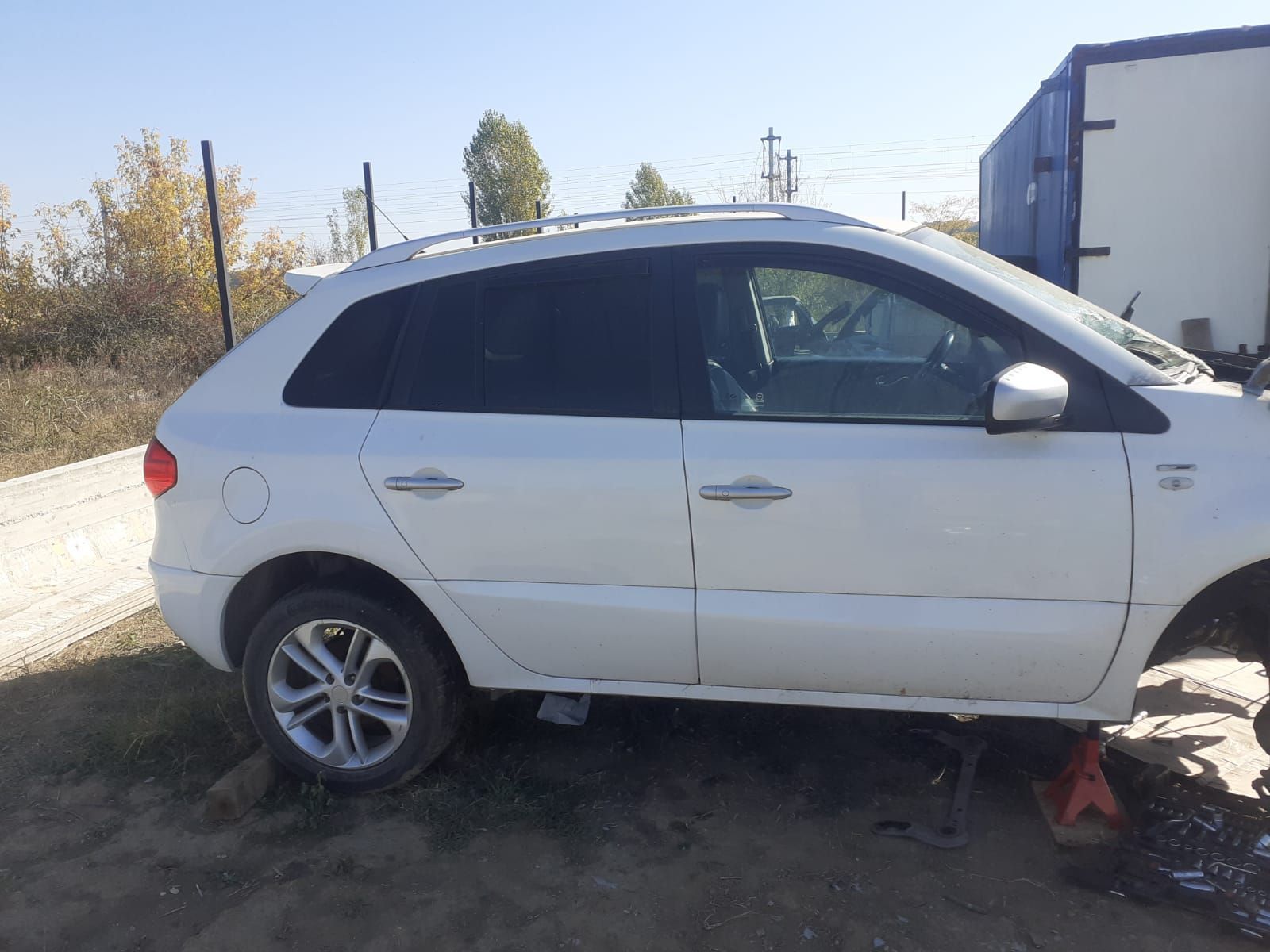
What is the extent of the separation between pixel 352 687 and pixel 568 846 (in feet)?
3.04

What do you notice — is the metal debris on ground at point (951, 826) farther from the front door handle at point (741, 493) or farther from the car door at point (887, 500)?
the front door handle at point (741, 493)

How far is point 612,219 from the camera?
366 centimetres

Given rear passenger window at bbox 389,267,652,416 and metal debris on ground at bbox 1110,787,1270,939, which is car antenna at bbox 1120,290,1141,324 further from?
rear passenger window at bbox 389,267,652,416

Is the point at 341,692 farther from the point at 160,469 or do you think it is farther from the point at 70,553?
the point at 70,553

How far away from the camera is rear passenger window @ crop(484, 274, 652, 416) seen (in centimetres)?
322

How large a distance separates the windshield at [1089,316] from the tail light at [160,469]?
265 cm

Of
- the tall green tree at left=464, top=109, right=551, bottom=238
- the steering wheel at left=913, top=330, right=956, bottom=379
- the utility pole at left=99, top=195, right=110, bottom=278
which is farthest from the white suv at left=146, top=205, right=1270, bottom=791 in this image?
the tall green tree at left=464, top=109, right=551, bottom=238

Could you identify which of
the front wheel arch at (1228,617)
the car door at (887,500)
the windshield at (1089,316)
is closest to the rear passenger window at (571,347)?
the car door at (887,500)

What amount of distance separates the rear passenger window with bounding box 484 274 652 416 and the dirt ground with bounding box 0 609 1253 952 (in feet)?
4.61

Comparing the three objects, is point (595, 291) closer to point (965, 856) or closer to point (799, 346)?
point (799, 346)

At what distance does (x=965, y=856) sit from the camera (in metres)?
3.11

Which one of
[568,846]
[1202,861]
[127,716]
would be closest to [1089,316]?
[1202,861]

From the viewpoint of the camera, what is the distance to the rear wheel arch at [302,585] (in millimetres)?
3461

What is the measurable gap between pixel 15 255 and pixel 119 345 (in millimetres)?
2447
